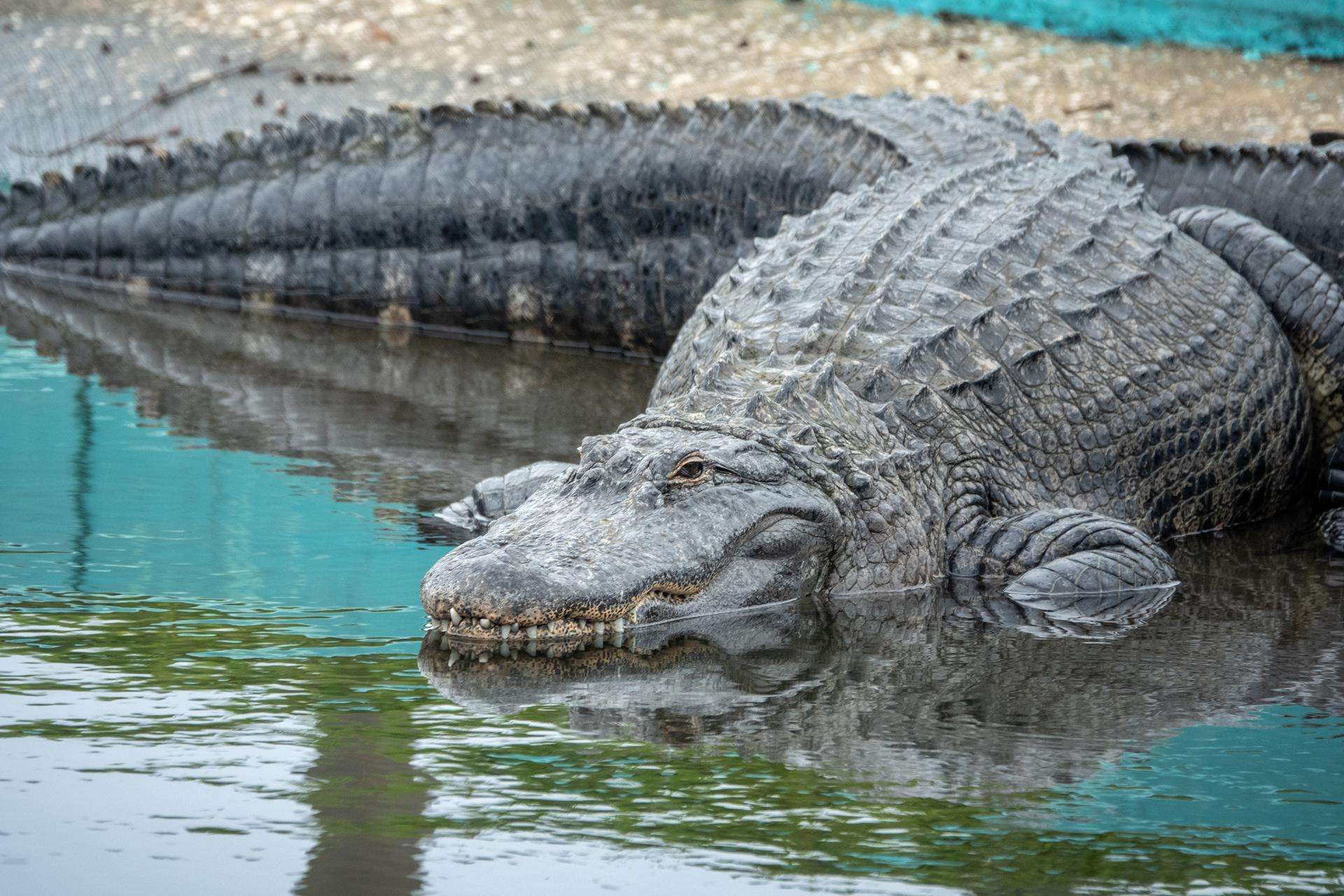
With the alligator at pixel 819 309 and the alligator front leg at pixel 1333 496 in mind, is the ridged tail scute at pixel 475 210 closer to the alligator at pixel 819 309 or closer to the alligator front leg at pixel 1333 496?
the alligator at pixel 819 309

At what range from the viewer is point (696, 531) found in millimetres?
3418

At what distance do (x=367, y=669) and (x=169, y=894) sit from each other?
965mm

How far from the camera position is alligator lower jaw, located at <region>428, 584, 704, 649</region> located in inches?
124

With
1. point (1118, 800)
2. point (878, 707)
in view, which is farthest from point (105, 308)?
point (1118, 800)

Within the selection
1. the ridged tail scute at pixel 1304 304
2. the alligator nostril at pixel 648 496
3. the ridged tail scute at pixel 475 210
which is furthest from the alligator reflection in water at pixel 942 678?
the ridged tail scute at pixel 475 210

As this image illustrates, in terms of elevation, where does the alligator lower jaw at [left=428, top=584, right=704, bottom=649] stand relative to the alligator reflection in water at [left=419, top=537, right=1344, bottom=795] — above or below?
above

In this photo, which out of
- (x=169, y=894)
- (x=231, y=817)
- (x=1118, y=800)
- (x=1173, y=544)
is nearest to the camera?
(x=169, y=894)

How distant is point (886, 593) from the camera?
3.78 meters

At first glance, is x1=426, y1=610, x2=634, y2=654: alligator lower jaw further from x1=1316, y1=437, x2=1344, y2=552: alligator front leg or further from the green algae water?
x1=1316, y1=437, x2=1344, y2=552: alligator front leg

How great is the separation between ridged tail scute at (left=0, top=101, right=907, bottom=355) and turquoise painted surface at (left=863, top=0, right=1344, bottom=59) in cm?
482

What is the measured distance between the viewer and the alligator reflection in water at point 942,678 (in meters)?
2.74

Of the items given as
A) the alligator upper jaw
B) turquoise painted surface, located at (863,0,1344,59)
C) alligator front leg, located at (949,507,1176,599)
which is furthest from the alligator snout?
turquoise painted surface, located at (863,0,1344,59)

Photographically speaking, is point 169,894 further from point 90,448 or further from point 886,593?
point 90,448

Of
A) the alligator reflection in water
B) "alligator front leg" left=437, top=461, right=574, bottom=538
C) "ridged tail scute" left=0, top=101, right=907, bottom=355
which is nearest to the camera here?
the alligator reflection in water
